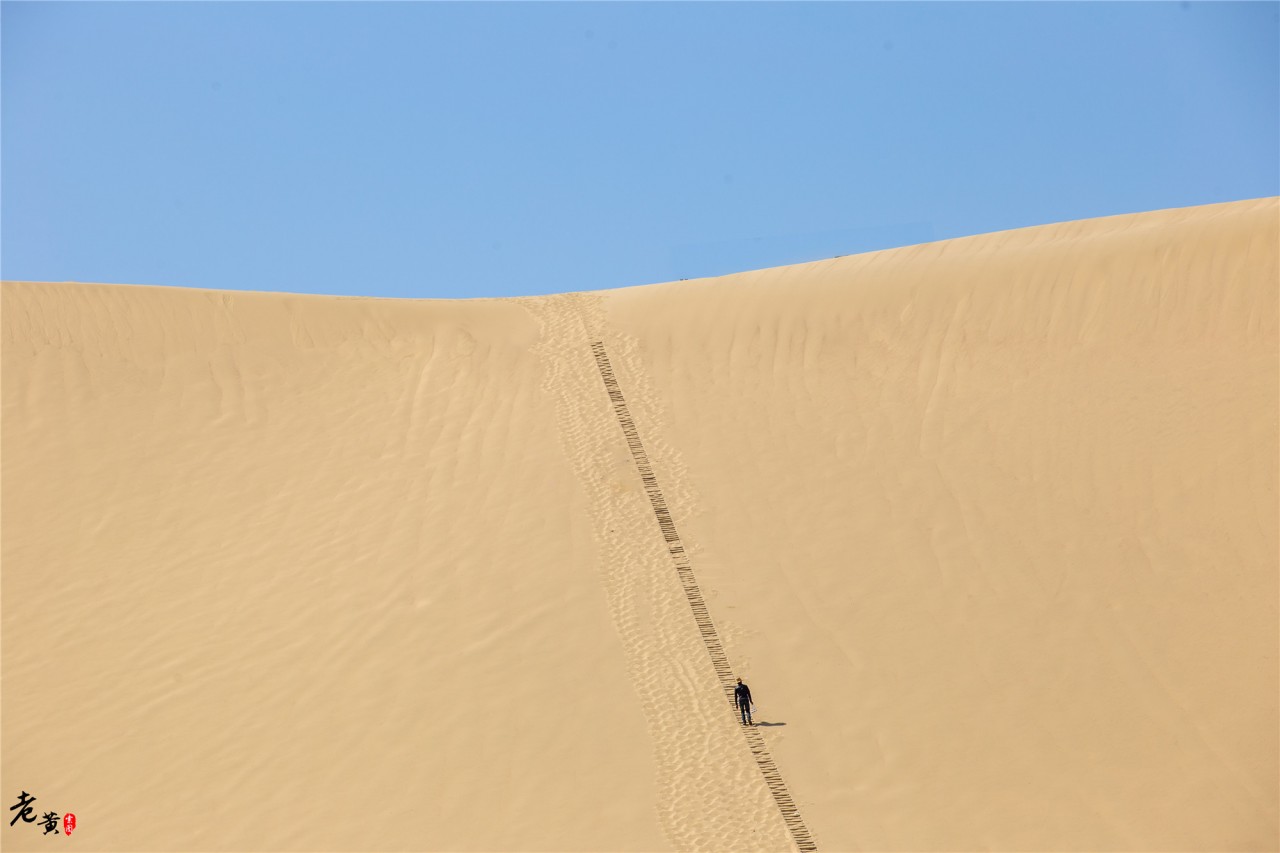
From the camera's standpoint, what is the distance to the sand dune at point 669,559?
39.6 ft

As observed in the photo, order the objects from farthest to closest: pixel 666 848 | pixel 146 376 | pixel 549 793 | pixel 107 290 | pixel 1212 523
Result: pixel 107 290 → pixel 146 376 → pixel 1212 523 → pixel 549 793 → pixel 666 848

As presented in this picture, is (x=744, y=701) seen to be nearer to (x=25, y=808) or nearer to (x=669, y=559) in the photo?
(x=669, y=559)

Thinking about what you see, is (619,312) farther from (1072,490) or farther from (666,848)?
(666,848)

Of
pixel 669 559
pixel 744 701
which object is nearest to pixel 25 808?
pixel 744 701

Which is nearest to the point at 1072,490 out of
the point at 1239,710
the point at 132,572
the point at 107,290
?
the point at 1239,710

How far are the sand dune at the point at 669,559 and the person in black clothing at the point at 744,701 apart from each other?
0.17 meters

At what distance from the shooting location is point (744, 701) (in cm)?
1280

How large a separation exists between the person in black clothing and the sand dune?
0.57 ft

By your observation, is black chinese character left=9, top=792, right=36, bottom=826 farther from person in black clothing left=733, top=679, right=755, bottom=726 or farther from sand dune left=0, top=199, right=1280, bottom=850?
person in black clothing left=733, top=679, right=755, bottom=726

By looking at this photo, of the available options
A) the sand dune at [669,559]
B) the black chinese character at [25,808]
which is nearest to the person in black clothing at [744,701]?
the sand dune at [669,559]

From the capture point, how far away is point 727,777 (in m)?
12.2

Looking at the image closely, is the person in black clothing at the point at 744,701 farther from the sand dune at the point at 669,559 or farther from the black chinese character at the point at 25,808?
the black chinese character at the point at 25,808

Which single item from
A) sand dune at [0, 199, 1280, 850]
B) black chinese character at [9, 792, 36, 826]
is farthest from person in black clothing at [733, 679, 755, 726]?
black chinese character at [9, 792, 36, 826]

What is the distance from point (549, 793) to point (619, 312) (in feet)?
38.2
